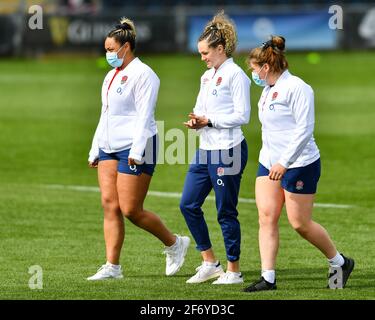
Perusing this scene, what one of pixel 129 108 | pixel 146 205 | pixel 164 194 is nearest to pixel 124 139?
pixel 129 108

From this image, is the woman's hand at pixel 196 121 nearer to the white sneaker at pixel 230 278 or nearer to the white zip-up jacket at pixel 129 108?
the white zip-up jacket at pixel 129 108

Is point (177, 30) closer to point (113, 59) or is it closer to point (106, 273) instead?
point (113, 59)

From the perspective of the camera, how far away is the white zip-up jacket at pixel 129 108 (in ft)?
34.0

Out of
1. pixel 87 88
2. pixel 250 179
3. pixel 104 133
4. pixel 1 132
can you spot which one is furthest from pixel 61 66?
pixel 104 133

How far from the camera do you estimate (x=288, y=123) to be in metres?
9.80

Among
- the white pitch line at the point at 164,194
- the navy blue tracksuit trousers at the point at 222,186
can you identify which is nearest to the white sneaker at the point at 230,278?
the navy blue tracksuit trousers at the point at 222,186

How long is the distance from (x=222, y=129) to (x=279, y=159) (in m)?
0.79

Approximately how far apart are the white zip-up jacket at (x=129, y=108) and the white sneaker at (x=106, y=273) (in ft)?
3.54

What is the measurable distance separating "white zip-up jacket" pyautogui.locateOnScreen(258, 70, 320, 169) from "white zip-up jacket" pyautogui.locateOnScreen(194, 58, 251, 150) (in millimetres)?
266

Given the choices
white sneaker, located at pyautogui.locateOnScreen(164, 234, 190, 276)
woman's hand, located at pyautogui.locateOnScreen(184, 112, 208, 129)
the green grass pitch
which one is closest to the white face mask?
woman's hand, located at pyautogui.locateOnScreen(184, 112, 208, 129)

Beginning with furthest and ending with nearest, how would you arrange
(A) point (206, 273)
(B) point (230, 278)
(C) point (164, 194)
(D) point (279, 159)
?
(C) point (164, 194) → (A) point (206, 273) → (B) point (230, 278) → (D) point (279, 159)

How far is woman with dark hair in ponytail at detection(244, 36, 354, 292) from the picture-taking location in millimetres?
9742

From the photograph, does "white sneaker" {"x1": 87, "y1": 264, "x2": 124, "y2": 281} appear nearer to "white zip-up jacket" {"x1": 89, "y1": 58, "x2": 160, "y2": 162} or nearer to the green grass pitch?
the green grass pitch
